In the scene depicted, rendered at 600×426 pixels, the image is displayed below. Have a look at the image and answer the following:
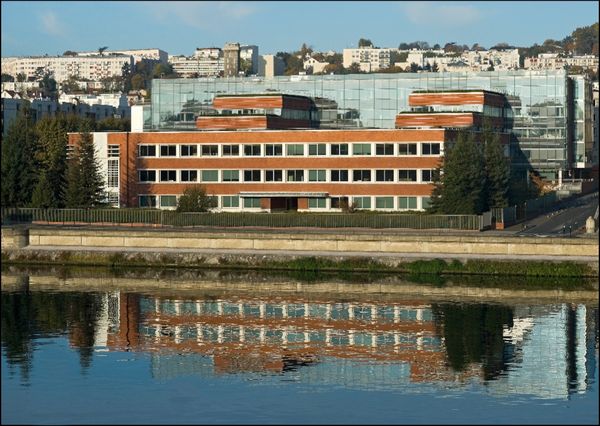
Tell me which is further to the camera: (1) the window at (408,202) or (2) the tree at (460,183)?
(1) the window at (408,202)

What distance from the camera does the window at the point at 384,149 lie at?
132 m

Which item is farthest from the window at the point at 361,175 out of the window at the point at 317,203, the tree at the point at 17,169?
the tree at the point at 17,169

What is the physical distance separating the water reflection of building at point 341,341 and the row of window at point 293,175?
152ft

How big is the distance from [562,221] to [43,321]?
6497cm

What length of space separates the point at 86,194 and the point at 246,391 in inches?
2727

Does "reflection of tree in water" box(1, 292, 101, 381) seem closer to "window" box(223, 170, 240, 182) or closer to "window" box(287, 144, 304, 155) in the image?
"window" box(223, 170, 240, 182)


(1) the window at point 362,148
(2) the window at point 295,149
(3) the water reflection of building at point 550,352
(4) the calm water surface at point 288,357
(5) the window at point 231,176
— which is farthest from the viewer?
(5) the window at point 231,176

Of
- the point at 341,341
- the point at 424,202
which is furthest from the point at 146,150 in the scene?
the point at 341,341

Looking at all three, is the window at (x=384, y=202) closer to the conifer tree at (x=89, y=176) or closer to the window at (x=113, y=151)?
the conifer tree at (x=89, y=176)

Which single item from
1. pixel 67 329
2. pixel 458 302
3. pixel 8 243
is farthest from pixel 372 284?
pixel 8 243

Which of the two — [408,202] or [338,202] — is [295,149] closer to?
[338,202]

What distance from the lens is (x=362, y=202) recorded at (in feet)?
438

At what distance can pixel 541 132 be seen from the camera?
178000mm

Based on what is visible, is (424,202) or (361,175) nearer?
(424,202)
